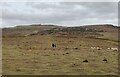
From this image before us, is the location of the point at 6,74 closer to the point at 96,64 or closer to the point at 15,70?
the point at 15,70

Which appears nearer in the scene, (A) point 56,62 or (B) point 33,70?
(B) point 33,70

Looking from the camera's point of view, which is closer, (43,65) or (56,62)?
(43,65)

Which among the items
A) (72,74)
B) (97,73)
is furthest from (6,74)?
(97,73)

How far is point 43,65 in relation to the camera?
30594 mm

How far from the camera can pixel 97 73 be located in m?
26.7

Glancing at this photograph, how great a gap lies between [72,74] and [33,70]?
3.61 m

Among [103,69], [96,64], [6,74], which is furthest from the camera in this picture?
[96,64]

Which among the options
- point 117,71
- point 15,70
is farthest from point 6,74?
point 117,71

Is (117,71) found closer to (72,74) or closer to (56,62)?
(72,74)

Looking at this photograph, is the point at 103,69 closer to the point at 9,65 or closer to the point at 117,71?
the point at 117,71

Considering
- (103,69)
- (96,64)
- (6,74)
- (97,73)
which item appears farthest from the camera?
(96,64)

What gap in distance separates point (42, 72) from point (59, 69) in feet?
7.75

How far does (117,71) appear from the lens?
28.4m

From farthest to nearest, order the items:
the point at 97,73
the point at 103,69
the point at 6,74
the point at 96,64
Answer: the point at 96,64, the point at 103,69, the point at 97,73, the point at 6,74
